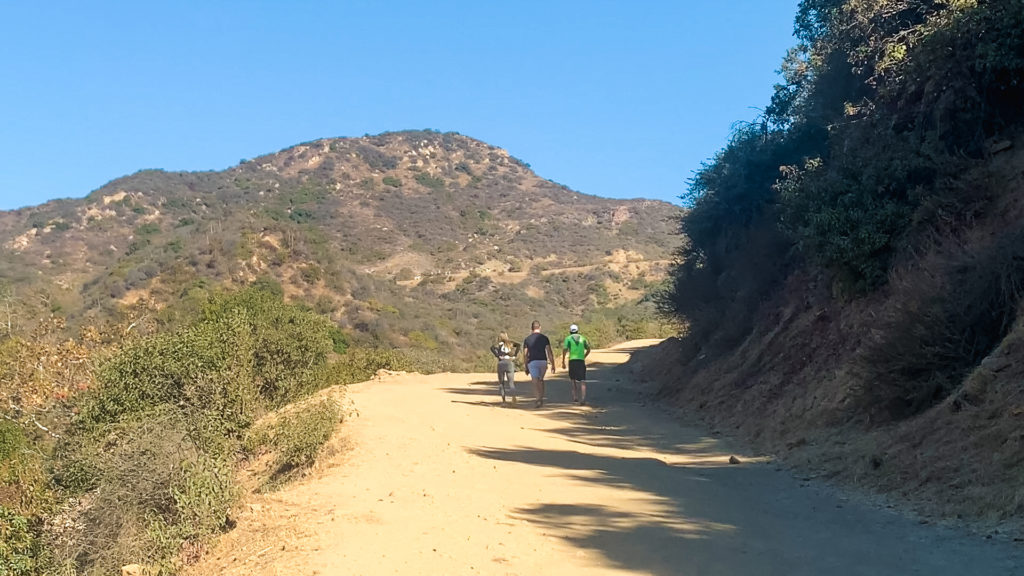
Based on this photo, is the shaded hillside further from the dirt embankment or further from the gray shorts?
the dirt embankment

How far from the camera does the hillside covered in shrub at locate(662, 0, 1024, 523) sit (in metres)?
8.90

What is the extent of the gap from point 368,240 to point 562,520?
7545cm

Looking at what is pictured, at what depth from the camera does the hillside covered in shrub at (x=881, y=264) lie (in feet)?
29.2

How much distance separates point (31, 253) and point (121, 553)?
7167 centimetres

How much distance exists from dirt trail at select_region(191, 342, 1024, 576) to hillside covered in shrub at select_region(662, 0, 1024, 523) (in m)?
1.01

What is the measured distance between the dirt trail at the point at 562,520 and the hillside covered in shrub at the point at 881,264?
1.01 metres

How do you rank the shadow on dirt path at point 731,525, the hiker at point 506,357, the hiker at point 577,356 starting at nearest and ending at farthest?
1. the shadow on dirt path at point 731,525
2. the hiker at point 577,356
3. the hiker at point 506,357

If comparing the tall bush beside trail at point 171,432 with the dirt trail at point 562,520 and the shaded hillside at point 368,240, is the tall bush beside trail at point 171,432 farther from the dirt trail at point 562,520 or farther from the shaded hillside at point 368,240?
the shaded hillside at point 368,240

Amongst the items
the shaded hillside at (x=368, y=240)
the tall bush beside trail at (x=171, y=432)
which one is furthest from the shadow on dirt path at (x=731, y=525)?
the shaded hillside at (x=368, y=240)

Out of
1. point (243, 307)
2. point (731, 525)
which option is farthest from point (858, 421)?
point (243, 307)

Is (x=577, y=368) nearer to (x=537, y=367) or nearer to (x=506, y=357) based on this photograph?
(x=537, y=367)

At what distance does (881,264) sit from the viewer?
45.1 feet

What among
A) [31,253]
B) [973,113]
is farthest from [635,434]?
[31,253]

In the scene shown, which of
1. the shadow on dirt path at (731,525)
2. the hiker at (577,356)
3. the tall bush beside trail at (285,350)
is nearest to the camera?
the shadow on dirt path at (731,525)
